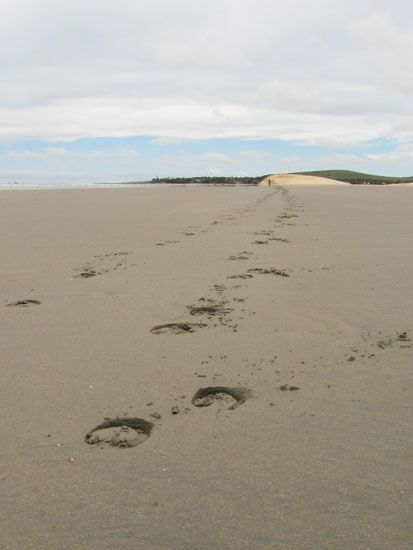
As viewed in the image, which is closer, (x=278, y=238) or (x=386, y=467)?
(x=386, y=467)

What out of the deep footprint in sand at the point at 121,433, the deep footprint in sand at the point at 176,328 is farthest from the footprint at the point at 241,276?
the deep footprint in sand at the point at 121,433

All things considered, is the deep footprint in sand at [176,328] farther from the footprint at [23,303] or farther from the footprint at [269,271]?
the footprint at [269,271]

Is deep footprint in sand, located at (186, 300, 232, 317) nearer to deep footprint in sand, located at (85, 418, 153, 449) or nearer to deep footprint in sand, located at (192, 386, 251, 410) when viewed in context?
deep footprint in sand, located at (192, 386, 251, 410)

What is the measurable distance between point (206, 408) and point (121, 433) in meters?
0.45

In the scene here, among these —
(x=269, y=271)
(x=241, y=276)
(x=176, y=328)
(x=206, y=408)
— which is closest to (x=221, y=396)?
(x=206, y=408)

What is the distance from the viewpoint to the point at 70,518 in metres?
1.87

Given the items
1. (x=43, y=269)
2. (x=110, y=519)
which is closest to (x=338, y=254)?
(x=43, y=269)

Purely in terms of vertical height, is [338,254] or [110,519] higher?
[338,254]

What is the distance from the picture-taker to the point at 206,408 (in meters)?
2.66

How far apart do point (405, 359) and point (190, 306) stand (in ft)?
5.98

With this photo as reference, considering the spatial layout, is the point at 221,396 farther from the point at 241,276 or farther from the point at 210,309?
the point at 241,276

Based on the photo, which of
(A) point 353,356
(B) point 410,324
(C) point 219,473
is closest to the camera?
(C) point 219,473

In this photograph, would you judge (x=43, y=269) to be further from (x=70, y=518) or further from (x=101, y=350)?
(x=70, y=518)

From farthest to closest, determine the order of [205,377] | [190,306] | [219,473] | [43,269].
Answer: [43,269]
[190,306]
[205,377]
[219,473]
